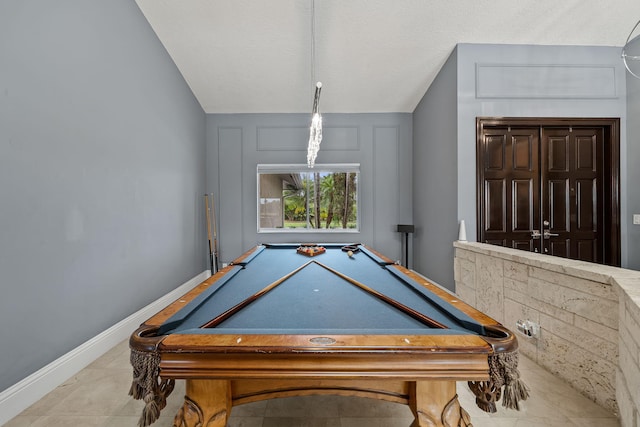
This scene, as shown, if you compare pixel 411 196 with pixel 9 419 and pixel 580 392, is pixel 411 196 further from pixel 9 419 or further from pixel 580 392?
pixel 9 419

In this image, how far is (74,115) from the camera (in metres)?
2.12

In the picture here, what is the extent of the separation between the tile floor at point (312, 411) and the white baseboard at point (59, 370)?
5 cm

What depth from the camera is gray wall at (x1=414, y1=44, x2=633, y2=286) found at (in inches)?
127

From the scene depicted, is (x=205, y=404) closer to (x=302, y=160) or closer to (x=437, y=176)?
Answer: (x=437, y=176)

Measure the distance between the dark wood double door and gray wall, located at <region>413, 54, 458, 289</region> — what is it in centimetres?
35

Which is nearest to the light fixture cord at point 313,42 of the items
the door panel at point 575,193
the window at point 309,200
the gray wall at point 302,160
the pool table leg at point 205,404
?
the gray wall at point 302,160

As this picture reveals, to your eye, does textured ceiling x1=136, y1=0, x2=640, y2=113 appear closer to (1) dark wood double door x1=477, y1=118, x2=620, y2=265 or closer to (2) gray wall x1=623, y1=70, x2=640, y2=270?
(2) gray wall x1=623, y1=70, x2=640, y2=270

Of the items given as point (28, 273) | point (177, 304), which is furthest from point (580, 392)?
point (28, 273)

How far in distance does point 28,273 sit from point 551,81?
512cm

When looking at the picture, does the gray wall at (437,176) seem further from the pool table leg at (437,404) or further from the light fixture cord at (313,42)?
the pool table leg at (437,404)

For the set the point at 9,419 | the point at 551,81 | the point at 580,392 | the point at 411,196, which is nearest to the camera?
the point at 9,419

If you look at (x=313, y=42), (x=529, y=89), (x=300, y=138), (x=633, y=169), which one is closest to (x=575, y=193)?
(x=633, y=169)

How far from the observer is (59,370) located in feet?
6.23

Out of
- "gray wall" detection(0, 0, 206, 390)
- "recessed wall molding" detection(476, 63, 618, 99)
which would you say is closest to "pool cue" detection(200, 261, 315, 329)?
"gray wall" detection(0, 0, 206, 390)
